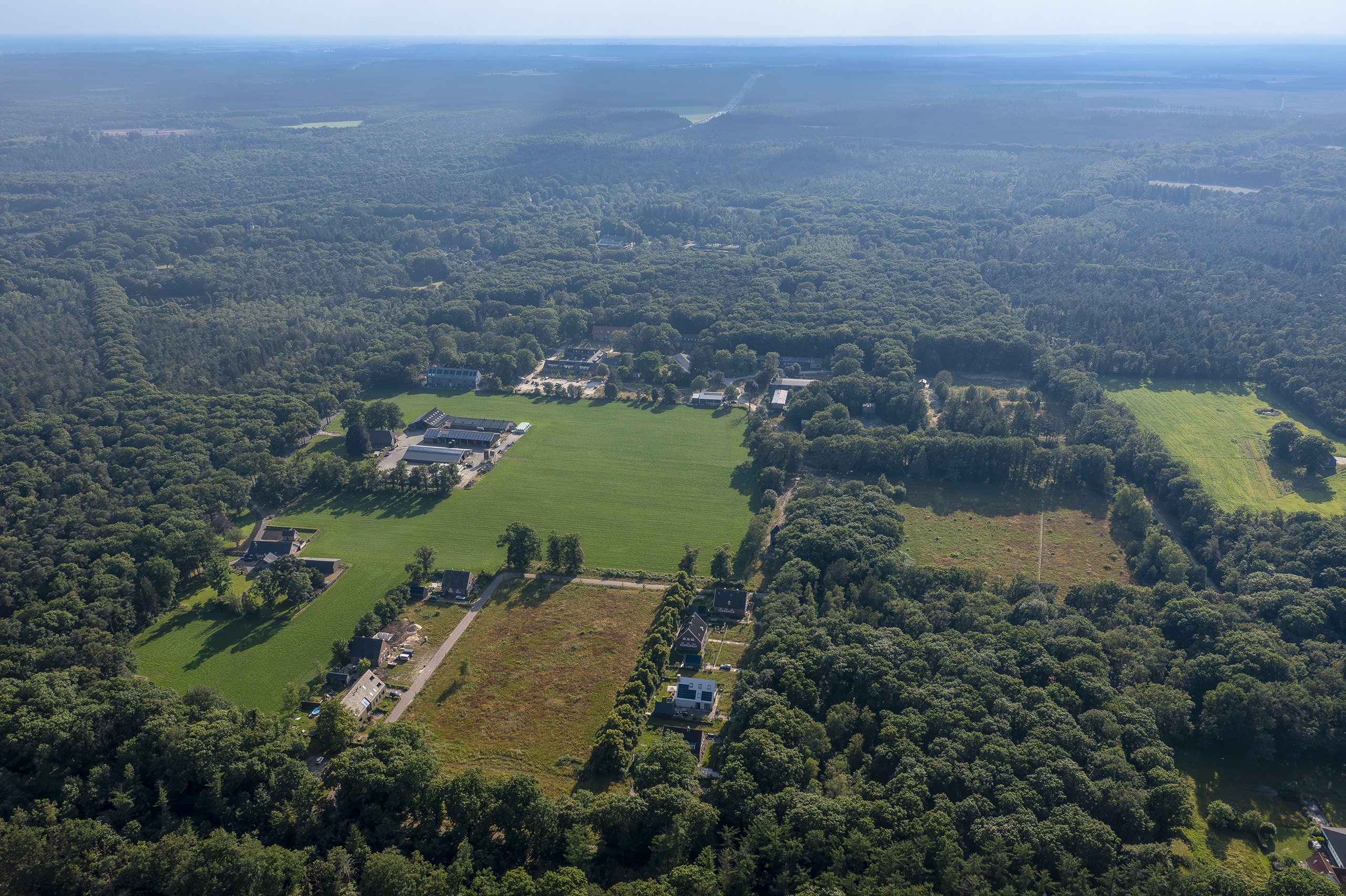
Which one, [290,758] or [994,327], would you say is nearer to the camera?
[290,758]

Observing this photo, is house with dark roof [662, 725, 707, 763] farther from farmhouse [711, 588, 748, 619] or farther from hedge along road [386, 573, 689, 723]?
hedge along road [386, 573, 689, 723]

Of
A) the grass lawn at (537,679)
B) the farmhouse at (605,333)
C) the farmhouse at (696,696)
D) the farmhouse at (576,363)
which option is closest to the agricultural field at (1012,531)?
the farmhouse at (696,696)

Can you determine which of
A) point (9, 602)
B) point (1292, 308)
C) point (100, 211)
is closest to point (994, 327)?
point (1292, 308)

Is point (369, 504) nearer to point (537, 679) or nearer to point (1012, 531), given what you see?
point (537, 679)

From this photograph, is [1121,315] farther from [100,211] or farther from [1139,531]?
[100,211]

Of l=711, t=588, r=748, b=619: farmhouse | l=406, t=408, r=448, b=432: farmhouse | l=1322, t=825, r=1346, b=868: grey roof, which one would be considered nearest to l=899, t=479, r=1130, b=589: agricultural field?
l=711, t=588, r=748, b=619: farmhouse

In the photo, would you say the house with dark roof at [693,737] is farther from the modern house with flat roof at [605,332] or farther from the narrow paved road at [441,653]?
the modern house with flat roof at [605,332]
